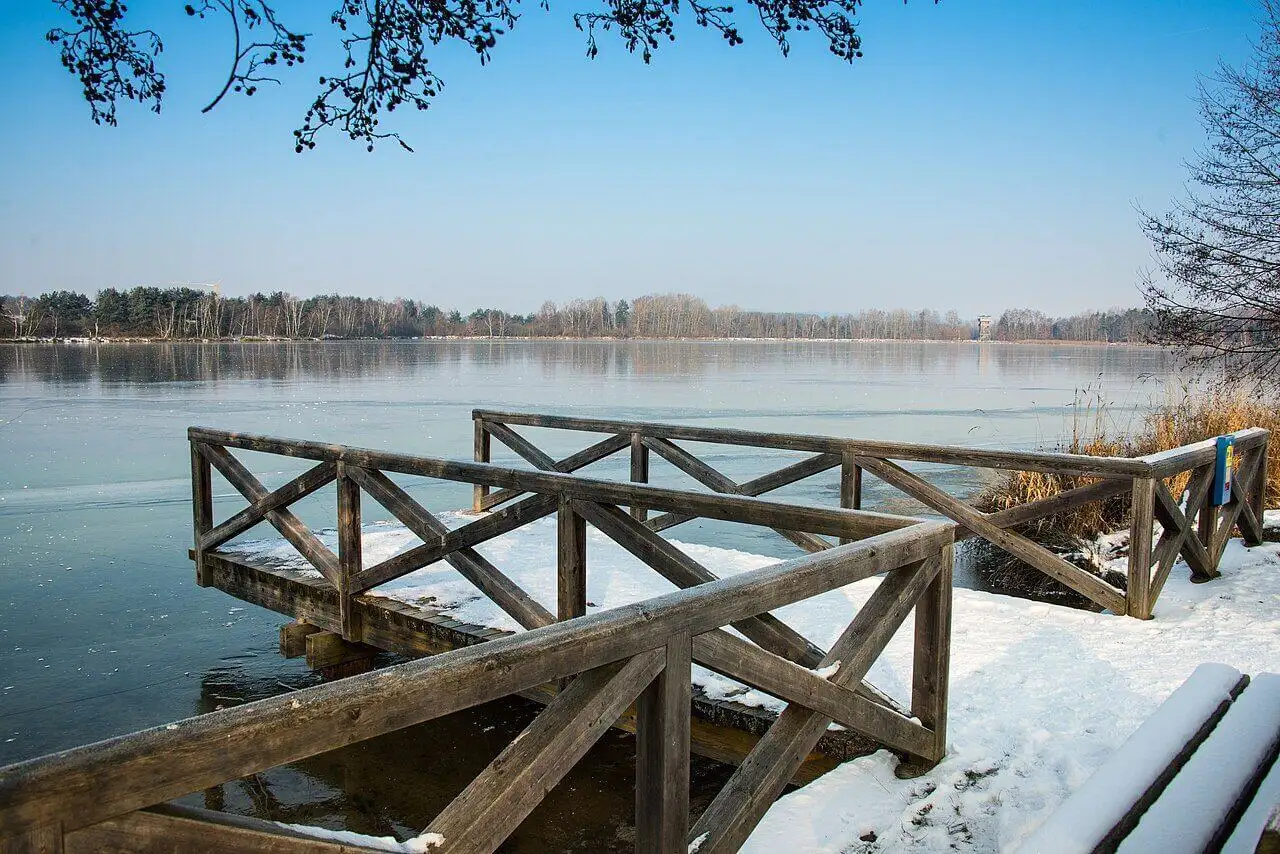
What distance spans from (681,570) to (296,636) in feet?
12.3

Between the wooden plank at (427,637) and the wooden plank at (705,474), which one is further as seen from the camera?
the wooden plank at (705,474)

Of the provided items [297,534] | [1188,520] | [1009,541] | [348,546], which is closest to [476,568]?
[348,546]

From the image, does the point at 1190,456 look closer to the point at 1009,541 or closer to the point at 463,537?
the point at 1009,541

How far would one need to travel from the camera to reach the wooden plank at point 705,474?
295 inches

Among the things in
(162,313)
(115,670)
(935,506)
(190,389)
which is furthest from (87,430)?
(162,313)

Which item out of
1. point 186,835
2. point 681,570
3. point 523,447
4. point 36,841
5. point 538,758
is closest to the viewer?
point 36,841

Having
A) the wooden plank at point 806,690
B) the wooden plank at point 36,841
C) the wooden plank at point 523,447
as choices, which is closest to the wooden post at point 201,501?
the wooden plank at point 523,447

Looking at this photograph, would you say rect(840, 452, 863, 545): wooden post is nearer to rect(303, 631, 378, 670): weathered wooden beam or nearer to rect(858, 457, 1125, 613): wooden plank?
rect(858, 457, 1125, 613): wooden plank

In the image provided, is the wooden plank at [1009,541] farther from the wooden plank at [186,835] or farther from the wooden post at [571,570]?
the wooden plank at [186,835]

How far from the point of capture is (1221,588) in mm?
6715

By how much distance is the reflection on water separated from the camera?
17.7ft

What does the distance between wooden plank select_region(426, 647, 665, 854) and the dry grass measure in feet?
26.2

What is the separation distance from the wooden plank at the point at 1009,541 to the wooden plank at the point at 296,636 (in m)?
4.18

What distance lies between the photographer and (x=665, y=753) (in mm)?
2594
